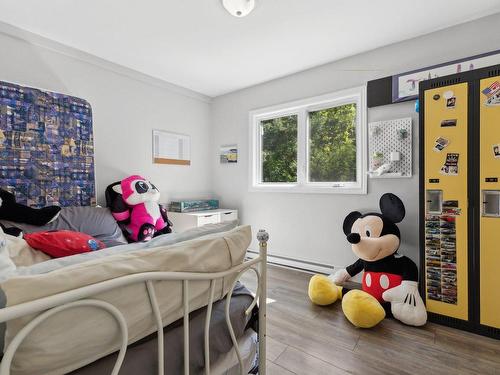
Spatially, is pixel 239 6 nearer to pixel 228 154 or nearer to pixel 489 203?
pixel 228 154

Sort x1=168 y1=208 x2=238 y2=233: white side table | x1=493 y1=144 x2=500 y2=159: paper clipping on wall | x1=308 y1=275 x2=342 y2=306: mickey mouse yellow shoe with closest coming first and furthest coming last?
x1=493 y1=144 x2=500 y2=159: paper clipping on wall, x1=308 y1=275 x2=342 y2=306: mickey mouse yellow shoe, x1=168 y1=208 x2=238 y2=233: white side table

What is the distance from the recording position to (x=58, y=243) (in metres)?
1.47

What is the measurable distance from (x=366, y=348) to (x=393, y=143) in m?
1.65

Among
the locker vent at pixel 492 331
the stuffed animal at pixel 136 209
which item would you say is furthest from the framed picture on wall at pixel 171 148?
the locker vent at pixel 492 331

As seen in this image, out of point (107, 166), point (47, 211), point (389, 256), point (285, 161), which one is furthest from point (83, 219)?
point (389, 256)

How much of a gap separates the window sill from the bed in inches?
71.9

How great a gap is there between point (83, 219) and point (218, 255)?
69.8 inches

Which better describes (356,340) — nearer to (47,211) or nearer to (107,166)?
(47,211)

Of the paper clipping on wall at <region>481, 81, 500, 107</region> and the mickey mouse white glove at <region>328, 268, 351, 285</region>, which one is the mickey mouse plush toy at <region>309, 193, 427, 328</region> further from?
the paper clipping on wall at <region>481, 81, 500, 107</region>

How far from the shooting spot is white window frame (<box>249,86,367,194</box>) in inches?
100.0

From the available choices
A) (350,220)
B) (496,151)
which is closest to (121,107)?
(350,220)

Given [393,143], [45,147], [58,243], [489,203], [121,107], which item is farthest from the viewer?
[121,107]

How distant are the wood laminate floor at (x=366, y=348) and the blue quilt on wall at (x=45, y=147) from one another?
2.00 m

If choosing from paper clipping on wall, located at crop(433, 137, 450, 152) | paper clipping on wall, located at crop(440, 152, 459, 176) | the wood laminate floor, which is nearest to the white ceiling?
paper clipping on wall, located at crop(433, 137, 450, 152)
